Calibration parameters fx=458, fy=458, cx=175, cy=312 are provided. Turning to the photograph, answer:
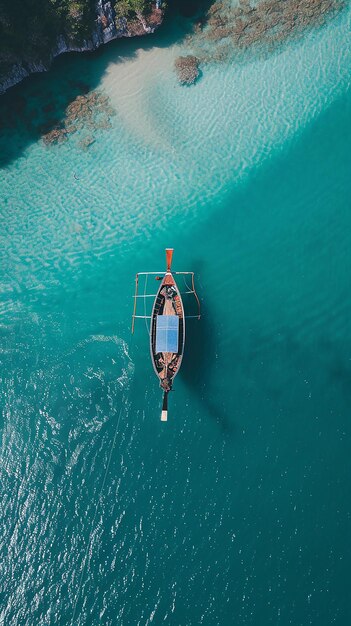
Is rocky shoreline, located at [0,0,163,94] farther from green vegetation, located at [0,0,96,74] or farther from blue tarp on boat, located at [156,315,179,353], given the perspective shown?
blue tarp on boat, located at [156,315,179,353]

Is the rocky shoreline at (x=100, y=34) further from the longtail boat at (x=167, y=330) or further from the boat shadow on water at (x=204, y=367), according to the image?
the boat shadow on water at (x=204, y=367)

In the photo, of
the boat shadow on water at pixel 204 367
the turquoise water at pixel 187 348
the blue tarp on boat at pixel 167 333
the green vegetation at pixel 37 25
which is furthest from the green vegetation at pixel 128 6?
the blue tarp on boat at pixel 167 333

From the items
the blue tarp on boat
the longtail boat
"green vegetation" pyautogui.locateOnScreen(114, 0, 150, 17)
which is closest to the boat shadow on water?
the longtail boat

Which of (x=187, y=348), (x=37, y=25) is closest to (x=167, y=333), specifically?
(x=187, y=348)

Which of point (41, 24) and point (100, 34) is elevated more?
point (100, 34)

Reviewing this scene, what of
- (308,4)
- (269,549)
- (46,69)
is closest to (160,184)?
(46,69)

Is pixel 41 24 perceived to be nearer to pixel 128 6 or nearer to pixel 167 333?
pixel 128 6

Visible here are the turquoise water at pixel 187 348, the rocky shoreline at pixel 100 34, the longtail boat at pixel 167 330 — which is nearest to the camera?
the turquoise water at pixel 187 348
